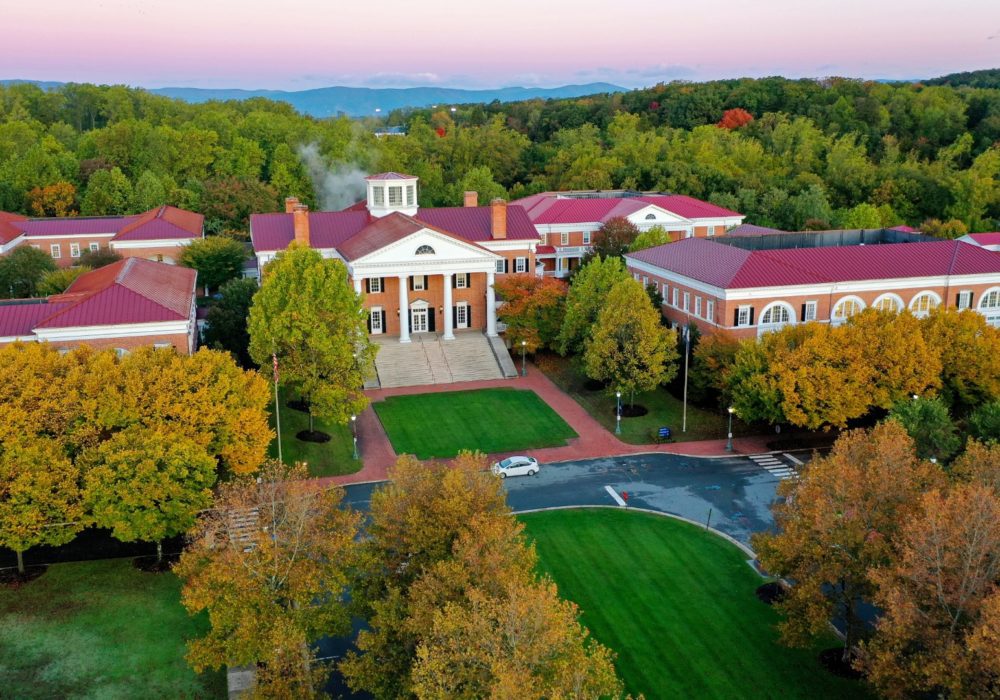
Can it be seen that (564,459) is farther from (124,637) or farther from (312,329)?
(124,637)

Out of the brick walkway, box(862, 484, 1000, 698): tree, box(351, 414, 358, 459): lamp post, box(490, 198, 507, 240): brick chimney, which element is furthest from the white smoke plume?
box(862, 484, 1000, 698): tree

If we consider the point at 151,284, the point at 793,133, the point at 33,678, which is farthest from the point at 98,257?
the point at 793,133

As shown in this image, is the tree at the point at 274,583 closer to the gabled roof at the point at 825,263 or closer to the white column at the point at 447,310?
the gabled roof at the point at 825,263

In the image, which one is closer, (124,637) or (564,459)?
(124,637)

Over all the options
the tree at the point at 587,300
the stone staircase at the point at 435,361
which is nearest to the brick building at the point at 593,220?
the stone staircase at the point at 435,361

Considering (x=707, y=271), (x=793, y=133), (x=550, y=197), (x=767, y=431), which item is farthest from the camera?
(x=793, y=133)
